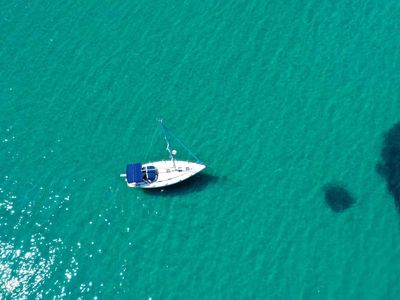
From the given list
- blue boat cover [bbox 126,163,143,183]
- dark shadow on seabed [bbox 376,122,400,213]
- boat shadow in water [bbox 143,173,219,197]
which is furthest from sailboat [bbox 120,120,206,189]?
dark shadow on seabed [bbox 376,122,400,213]

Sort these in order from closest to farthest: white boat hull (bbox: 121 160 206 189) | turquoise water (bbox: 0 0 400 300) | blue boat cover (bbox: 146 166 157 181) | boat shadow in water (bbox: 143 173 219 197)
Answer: turquoise water (bbox: 0 0 400 300)
white boat hull (bbox: 121 160 206 189)
blue boat cover (bbox: 146 166 157 181)
boat shadow in water (bbox: 143 173 219 197)

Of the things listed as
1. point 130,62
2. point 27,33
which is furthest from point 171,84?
point 27,33

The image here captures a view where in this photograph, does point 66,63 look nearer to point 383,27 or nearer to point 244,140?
point 244,140

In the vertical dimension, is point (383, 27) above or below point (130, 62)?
below

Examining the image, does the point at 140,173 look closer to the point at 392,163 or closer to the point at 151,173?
the point at 151,173

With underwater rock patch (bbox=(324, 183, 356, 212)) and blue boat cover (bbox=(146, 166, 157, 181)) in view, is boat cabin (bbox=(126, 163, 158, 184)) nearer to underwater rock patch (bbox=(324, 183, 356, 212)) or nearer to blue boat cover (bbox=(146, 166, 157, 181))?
blue boat cover (bbox=(146, 166, 157, 181))

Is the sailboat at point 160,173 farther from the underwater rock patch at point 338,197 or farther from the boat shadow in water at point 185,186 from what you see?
the underwater rock patch at point 338,197
